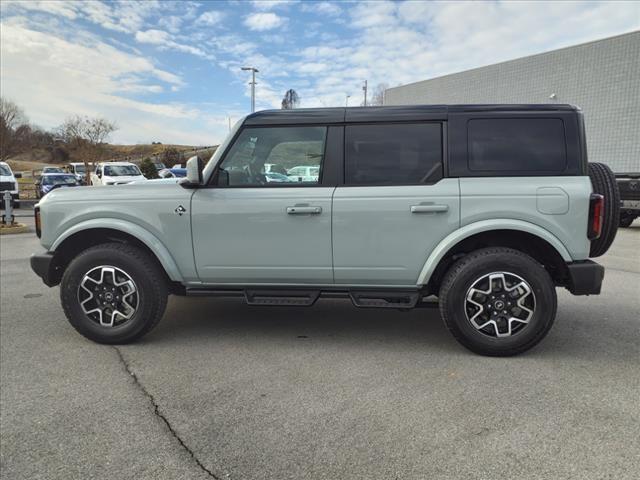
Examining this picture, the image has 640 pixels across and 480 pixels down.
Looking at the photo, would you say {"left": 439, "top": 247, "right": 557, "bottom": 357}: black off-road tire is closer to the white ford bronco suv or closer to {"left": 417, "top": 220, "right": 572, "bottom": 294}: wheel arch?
the white ford bronco suv

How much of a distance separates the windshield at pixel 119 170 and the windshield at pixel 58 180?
2490 mm

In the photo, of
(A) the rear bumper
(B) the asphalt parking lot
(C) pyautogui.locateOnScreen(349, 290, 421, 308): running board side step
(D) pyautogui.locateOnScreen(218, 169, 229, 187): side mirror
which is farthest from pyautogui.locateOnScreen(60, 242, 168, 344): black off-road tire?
(A) the rear bumper

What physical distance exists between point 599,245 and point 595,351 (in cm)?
90

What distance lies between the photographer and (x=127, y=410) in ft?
9.78

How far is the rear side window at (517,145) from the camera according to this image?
144 inches

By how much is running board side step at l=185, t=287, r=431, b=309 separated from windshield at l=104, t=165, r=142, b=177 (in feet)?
69.9

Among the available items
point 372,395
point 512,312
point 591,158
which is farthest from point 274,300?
point 591,158

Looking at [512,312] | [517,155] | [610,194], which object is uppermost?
[517,155]

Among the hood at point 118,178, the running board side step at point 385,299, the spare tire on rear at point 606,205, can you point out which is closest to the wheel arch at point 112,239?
the running board side step at point 385,299

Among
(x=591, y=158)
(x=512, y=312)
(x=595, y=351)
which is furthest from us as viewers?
(x=591, y=158)

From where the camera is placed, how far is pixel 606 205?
3783 millimetres

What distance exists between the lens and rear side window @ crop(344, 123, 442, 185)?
149 inches

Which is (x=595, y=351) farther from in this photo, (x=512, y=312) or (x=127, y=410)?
(x=127, y=410)

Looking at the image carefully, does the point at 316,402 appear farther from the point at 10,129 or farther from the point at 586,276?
the point at 10,129
